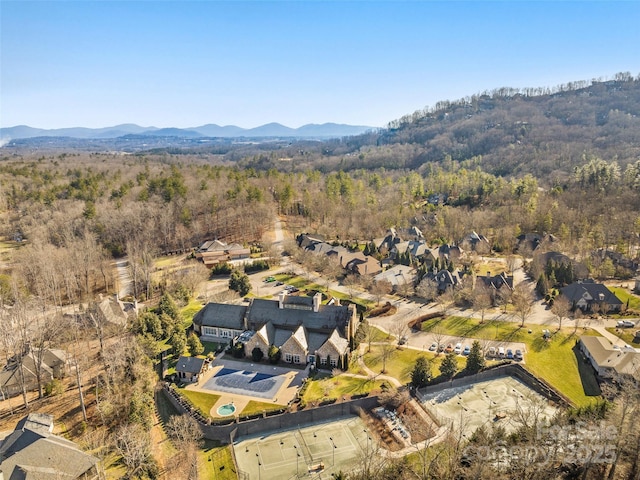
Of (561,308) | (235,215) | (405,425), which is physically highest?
(235,215)

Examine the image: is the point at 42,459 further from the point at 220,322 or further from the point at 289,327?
the point at 289,327

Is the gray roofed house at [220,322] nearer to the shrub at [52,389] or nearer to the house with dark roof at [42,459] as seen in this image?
the shrub at [52,389]

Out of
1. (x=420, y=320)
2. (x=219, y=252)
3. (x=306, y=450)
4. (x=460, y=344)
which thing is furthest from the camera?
(x=219, y=252)

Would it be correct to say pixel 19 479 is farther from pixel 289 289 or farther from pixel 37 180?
pixel 37 180

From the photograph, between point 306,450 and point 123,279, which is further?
point 123,279

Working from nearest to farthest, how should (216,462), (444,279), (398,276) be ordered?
(216,462) < (444,279) < (398,276)

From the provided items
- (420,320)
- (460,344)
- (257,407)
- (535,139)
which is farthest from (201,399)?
(535,139)

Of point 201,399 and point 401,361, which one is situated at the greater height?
point 201,399
